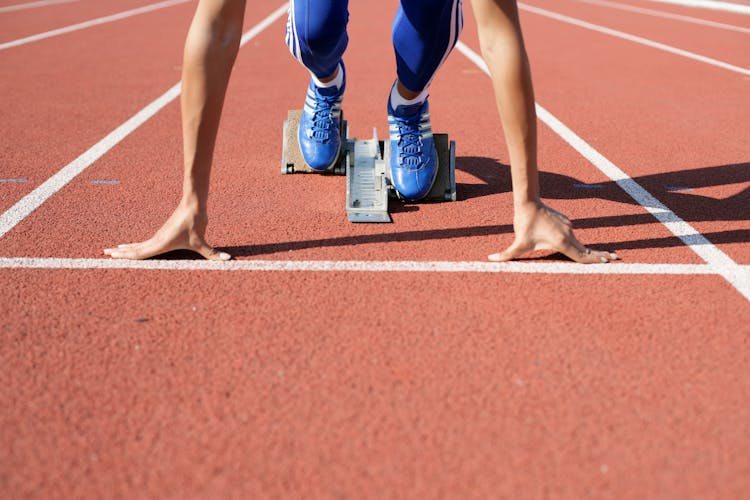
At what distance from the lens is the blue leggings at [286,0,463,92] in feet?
12.8

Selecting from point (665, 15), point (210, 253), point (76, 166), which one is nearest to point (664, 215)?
point (210, 253)

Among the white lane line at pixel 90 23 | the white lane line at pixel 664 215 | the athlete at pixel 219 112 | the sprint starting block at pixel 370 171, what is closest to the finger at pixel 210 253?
the athlete at pixel 219 112

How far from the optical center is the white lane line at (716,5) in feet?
56.8

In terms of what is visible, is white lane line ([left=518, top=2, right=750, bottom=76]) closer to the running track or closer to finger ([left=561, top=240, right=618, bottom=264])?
the running track

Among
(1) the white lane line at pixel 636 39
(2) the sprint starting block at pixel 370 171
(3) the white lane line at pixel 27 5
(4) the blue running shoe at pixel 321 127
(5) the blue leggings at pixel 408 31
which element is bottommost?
(2) the sprint starting block at pixel 370 171

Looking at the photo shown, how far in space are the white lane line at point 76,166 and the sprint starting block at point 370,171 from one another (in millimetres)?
1213

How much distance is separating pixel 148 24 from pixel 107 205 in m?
9.93

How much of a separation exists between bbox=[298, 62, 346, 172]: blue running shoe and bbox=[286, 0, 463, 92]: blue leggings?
0.31 m

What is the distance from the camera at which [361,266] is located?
333 centimetres

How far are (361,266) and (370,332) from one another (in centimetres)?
61

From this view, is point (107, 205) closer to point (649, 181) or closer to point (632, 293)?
point (632, 293)

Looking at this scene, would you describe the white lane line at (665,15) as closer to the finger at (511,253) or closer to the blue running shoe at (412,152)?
the blue running shoe at (412,152)

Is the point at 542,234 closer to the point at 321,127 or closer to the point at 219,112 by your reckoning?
→ the point at 219,112

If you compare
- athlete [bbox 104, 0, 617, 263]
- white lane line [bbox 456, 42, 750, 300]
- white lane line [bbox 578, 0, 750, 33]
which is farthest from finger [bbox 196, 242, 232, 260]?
white lane line [bbox 578, 0, 750, 33]
